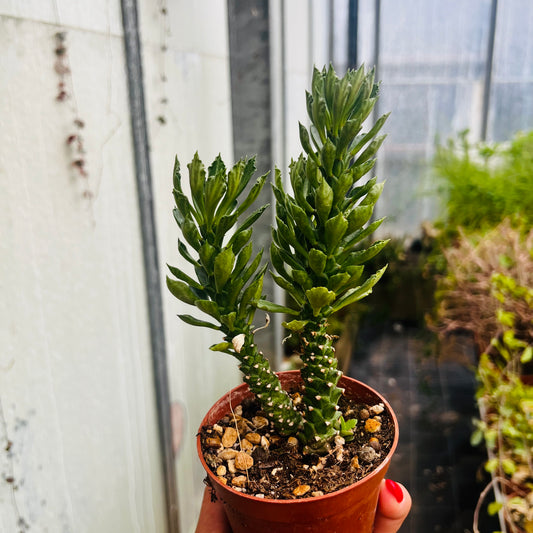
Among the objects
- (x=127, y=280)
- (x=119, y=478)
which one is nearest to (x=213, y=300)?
(x=127, y=280)

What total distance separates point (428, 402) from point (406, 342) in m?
0.65

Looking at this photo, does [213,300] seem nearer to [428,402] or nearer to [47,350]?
[47,350]

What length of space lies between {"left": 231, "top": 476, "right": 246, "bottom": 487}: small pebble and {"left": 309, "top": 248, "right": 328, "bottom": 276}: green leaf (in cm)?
26

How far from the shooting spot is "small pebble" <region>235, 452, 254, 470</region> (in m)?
0.60

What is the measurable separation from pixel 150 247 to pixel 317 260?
732mm

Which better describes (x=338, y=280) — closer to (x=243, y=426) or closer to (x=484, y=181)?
(x=243, y=426)

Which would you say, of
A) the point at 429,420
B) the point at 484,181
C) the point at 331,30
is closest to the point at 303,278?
the point at 429,420

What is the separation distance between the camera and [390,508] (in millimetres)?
672

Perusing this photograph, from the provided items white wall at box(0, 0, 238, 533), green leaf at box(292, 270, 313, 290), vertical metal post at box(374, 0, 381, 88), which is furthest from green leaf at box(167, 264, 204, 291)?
vertical metal post at box(374, 0, 381, 88)

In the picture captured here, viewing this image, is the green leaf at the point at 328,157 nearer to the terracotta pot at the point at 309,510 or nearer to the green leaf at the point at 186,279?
the green leaf at the point at 186,279

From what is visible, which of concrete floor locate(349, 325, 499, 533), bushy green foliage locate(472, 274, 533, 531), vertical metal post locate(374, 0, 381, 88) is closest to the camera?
bushy green foliage locate(472, 274, 533, 531)

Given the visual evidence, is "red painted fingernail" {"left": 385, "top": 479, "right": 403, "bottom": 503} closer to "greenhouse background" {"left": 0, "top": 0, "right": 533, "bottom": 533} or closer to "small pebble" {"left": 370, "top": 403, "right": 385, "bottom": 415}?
"small pebble" {"left": 370, "top": 403, "right": 385, "bottom": 415}

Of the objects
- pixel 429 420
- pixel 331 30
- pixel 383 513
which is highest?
pixel 331 30

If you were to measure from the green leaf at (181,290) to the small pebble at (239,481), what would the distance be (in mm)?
221
